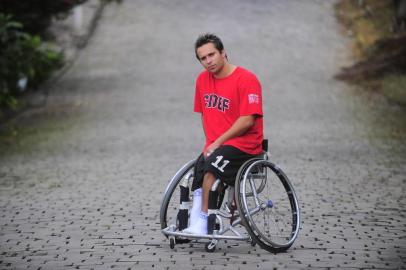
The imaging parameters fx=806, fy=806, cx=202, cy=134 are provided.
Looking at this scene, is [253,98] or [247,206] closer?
[247,206]

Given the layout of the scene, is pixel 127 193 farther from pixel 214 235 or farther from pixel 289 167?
pixel 214 235

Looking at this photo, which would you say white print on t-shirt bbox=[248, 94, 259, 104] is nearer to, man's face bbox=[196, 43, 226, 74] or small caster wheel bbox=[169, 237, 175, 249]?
man's face bbox=[196, 43, 226, 74]

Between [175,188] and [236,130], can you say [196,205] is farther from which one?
[236,130]

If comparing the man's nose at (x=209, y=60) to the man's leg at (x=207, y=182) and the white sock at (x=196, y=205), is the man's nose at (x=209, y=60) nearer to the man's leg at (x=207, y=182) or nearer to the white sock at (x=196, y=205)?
the man's leg at (x=207, y=182)

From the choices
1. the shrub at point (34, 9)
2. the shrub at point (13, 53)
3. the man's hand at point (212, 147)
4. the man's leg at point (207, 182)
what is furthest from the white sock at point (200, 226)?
the shrub at point (34, 9)

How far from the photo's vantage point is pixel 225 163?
20.4ft

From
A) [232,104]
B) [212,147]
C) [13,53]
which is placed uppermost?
[13,53]

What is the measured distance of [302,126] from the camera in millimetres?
16688

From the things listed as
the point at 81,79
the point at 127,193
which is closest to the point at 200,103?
the point at 127,193

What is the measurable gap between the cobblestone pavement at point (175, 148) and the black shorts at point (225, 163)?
0.63 meters

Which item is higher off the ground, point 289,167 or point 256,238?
point 289,167

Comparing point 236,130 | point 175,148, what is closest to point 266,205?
point 236,130

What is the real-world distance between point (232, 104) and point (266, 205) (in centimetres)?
90

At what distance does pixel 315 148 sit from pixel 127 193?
489 centimetres
